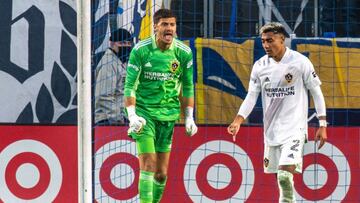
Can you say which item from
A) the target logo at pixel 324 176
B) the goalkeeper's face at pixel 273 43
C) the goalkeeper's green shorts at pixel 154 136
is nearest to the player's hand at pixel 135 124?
the goalkeeper's green shorts at pixel 154 136

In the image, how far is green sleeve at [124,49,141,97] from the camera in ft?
30.5

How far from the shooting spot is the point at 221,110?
10.5 meters

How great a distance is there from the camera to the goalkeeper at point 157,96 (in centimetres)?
930

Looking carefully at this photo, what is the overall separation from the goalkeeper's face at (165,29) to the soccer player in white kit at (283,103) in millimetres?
853

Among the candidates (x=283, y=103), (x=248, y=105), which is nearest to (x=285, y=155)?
(x=283, y=103)

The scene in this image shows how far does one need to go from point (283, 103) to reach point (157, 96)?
1198mm

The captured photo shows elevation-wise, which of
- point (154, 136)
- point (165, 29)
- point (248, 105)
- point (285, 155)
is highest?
point (165, 29)

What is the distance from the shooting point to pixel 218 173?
10.5 meters

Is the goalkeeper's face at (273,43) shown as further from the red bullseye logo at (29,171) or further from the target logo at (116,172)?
the red bullseye logo at (29,171)

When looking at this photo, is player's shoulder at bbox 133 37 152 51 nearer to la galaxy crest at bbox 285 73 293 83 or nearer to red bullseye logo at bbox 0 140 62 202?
la galaxy crest at bbox 285 73 293 83

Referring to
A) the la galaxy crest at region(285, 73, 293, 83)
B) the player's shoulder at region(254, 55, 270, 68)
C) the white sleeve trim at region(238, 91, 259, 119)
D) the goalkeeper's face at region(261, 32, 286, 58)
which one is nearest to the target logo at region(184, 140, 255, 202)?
the white sleeve trim at region(238, 91, 259, 119)

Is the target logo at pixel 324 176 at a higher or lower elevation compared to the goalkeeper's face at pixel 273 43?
lower

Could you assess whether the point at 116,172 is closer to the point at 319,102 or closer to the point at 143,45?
the point at 143,45

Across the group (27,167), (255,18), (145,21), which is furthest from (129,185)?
(255,18)
